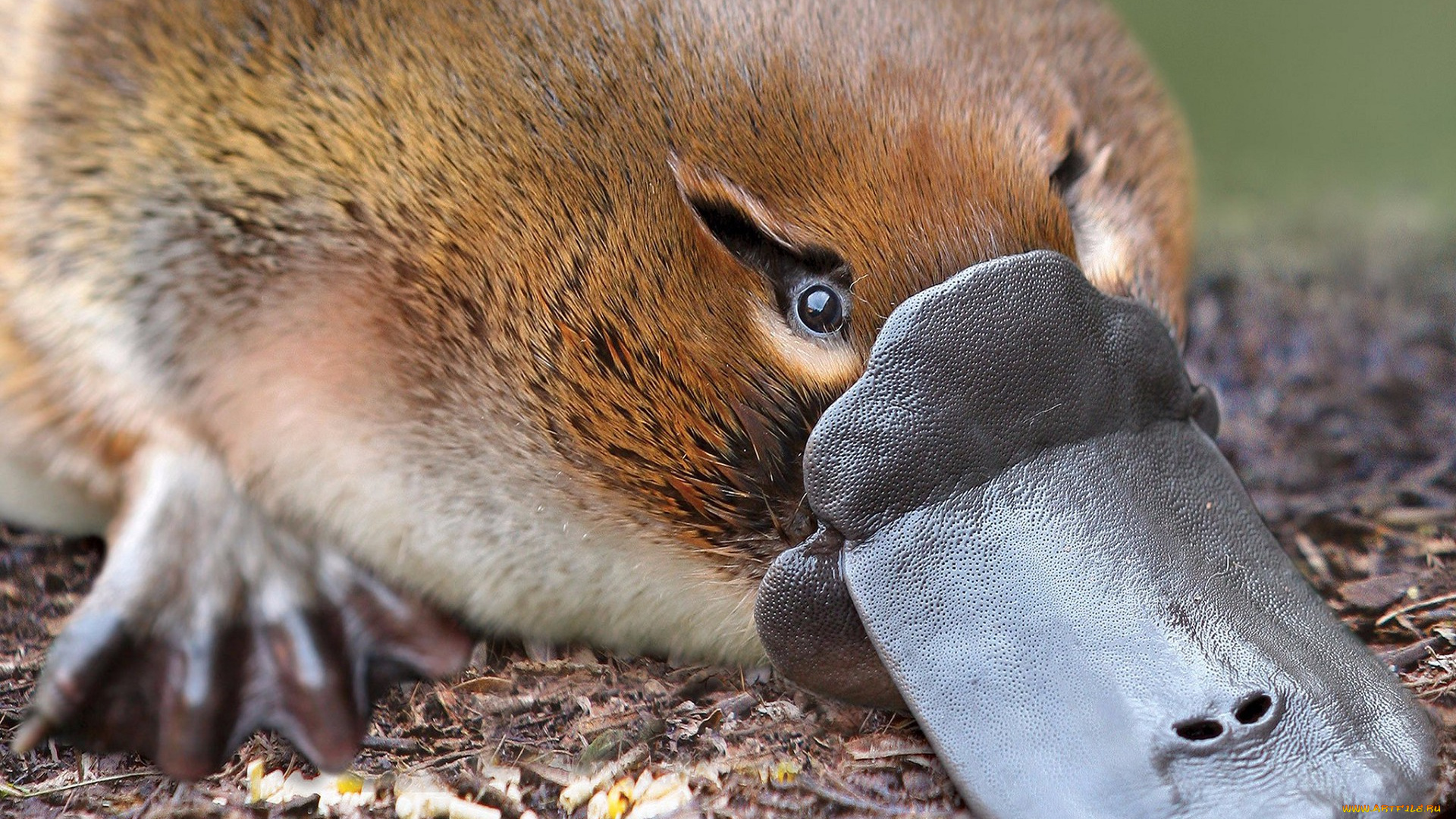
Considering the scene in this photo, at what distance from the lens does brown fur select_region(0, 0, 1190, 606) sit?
1.14m

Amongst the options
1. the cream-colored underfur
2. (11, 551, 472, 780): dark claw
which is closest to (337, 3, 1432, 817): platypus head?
(11, 551, 472, 780): dark claw

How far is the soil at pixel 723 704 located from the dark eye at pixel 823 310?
0.37 m

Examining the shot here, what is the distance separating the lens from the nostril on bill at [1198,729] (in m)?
0.92

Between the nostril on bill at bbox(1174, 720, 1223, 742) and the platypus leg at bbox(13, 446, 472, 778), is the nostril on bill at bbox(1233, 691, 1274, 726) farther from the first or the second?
the platypus leg at bbox(13, 446, 472, 778)

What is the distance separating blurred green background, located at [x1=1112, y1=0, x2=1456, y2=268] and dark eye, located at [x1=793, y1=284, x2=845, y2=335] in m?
2.67

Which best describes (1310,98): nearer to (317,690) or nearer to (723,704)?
(723,704)

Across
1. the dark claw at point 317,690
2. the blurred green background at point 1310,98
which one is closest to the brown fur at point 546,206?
the dark claw at point 317,690

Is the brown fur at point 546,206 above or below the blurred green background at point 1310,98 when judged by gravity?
above

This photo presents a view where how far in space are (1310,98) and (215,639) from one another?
155 inches

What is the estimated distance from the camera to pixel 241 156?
4.69 ft

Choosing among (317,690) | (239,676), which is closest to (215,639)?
(239,676)

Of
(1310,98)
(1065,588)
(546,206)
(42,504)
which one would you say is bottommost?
(1310,98)

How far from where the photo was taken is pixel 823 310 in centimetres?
113

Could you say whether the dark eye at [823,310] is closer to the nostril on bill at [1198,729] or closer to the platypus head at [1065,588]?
the platypus head at [1065,588]
